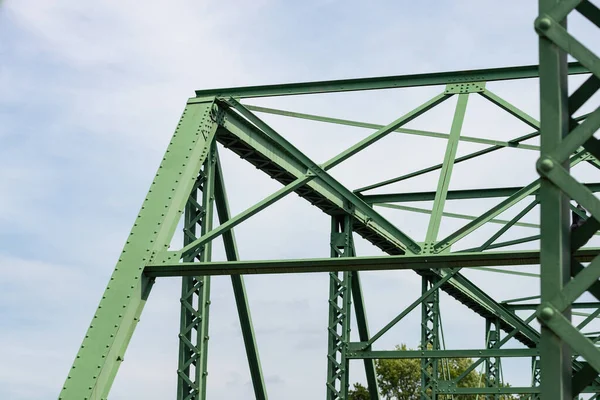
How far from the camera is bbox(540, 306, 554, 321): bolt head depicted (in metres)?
Answer: 4.38

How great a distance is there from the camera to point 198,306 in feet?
48.2

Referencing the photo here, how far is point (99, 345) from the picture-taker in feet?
39.9

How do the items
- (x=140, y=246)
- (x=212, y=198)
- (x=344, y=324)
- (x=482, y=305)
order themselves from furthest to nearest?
(x=482, y=305) < (x=344, y=324) < (x=212, y=198) < (x=140, y=246)

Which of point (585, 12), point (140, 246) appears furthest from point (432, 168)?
point (585, 12)

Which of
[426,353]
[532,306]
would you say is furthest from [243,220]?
[532,306]

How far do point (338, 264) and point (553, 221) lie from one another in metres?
8.41

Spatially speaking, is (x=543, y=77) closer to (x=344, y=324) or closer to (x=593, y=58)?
(x=593, y=58)

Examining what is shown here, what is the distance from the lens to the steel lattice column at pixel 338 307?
2044 cm

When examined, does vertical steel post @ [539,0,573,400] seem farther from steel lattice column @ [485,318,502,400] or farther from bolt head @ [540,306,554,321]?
steel lattice column @ [485,318,502,400]

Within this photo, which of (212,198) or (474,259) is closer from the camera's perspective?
(474,259)

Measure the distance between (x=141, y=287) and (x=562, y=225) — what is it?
29.8ft

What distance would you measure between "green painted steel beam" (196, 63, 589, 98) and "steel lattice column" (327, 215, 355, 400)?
6.12 meters

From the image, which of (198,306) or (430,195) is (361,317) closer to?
(430,195)

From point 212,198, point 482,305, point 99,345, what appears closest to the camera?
point 99,345
